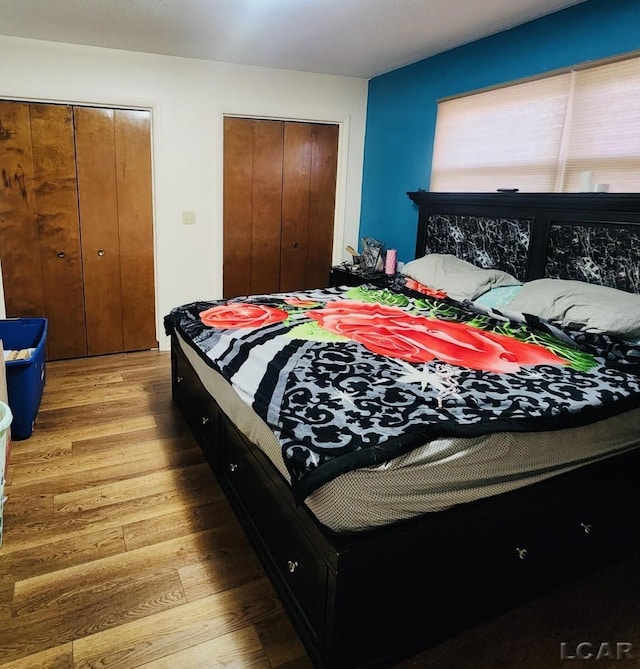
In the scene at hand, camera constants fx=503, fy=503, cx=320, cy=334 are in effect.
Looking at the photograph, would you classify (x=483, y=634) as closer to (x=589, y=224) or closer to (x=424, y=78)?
(x=589, y=224)

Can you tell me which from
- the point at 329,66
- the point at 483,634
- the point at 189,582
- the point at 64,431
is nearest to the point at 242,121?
the point at 329,66

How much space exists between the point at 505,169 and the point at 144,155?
2.65 metres

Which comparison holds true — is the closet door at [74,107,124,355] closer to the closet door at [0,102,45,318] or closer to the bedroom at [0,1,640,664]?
the bedroom at [0,1,640,664]

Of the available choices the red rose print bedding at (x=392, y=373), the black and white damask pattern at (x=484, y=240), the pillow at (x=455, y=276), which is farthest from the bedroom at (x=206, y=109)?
the red rose print bedding at (x=392, y=373)

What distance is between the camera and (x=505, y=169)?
3.22 meters

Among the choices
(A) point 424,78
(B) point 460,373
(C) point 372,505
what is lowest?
(C) point 372,505

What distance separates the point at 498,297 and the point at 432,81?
1863mm

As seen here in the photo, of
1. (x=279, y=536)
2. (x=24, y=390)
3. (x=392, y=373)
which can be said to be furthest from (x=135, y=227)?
(x=279, y=536)

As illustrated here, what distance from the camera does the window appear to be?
2553 millimetres

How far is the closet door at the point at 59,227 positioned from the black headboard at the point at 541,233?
260cm

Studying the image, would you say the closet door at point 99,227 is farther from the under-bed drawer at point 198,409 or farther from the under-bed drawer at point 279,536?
the under-bed drawer at point 279,536

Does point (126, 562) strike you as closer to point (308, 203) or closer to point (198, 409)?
point (198, 409)

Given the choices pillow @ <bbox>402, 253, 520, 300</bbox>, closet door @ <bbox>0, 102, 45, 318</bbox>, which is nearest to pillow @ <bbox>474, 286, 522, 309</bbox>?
pillow @ <bbox>402, 253, 520, 300</bbox>

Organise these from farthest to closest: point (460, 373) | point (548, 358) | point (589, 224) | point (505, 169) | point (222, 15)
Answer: point (505, 169)
point (222, 15)
point (589, 224)
point (548, 358)
point (460, 373)
